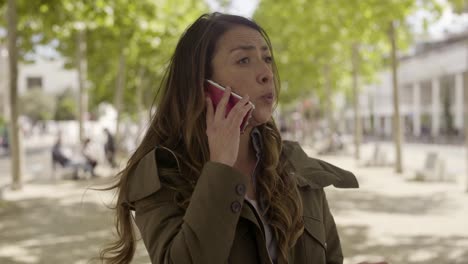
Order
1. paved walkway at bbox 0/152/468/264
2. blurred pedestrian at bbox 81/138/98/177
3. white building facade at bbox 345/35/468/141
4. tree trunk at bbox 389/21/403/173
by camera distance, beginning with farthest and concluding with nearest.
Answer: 1. white building facade at bbox 345/35/468/141
2. blurred pedestrian at bbox 81/138/98/177
3. tree trunk at bbox 389/21/403/173
4. paved walkway at bbox 0/152/468/264

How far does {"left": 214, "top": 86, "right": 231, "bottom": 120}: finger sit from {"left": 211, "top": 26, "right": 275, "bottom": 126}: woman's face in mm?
91

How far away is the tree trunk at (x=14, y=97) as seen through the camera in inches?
488

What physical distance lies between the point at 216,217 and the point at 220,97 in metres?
0.40

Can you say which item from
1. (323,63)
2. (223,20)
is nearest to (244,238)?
(223,20)

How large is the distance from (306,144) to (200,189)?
40.1 m

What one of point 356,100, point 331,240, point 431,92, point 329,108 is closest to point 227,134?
point 331,240

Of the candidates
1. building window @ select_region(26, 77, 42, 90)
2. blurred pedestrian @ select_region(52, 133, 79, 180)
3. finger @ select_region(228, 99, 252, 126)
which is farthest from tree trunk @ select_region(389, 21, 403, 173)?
building window @ select_region(26, 77, 42, 90)

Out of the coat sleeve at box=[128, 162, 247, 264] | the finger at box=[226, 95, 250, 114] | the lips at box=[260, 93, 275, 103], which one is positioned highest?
the lips at box=[260, 93, 275, 103]

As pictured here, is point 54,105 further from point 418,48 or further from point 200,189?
point 200,189

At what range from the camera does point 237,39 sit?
1938mm

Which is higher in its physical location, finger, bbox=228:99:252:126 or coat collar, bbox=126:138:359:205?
finger, bbox=228:99:252:126

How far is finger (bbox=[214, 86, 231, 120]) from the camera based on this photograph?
172cm

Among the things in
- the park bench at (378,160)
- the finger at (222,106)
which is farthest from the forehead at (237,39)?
the park bench at (378,160)

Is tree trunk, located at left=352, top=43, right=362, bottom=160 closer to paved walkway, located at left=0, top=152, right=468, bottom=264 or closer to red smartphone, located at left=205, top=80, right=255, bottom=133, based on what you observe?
paved walkway, located at left=0, top=152, right=468, bottom=264
